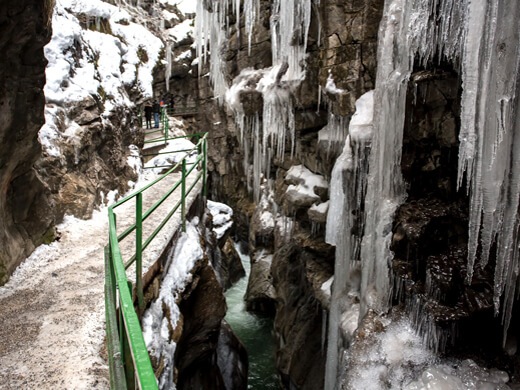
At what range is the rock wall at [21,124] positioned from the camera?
4379 millimetres

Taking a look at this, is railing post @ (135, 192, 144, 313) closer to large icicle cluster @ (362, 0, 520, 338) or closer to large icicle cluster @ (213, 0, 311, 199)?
large icicle cluster @ (362, 0, 520, 338)

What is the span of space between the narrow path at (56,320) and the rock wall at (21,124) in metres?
0.27

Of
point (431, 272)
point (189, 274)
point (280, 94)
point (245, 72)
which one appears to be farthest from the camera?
point (245, 72)

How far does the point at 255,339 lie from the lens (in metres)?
12.2

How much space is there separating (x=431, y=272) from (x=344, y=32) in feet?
15.3

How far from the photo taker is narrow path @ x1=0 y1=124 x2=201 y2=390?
2.97 meters

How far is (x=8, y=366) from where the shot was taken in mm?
3062

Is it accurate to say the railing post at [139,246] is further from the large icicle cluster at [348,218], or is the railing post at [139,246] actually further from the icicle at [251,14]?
the icicle at [251,14]

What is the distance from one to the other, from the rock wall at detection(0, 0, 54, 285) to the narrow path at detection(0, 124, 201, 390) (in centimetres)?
27

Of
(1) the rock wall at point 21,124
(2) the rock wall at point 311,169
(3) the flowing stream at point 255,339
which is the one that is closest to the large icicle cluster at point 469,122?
(2) the rock wall at point 311,169

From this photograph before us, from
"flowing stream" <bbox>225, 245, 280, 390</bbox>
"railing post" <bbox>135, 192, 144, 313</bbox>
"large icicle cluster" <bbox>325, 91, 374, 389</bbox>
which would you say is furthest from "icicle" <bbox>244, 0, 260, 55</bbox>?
"railing post" <bbox>135, 192, 144, 313</bbox>

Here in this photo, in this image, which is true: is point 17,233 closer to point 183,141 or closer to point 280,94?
point 280,94

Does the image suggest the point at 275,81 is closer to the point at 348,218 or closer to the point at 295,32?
the point at 295,32

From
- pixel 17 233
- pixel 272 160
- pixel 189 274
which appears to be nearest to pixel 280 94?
pixel 272 160
